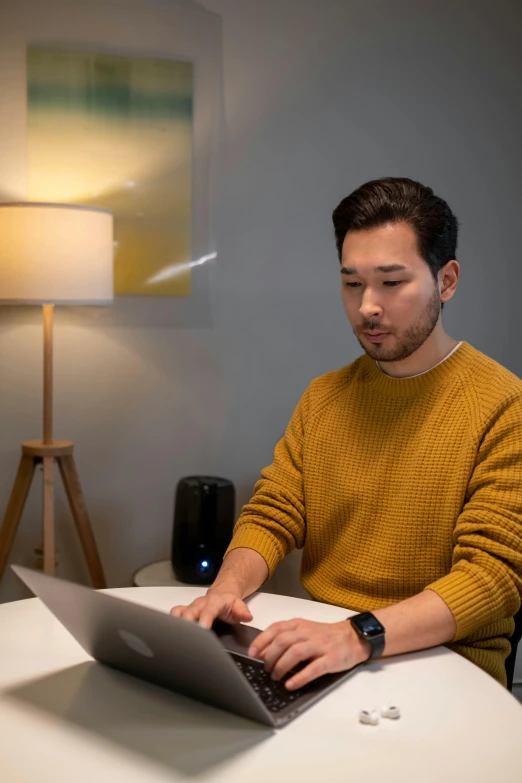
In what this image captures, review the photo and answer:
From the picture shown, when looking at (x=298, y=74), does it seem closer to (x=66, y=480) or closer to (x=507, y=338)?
(x=507, y=338)

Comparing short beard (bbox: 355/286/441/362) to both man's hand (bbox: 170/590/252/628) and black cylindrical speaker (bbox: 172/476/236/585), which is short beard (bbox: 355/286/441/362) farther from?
black cylindrical speaker (bbox: 172/476/236/585)

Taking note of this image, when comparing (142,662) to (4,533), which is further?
(4,533)

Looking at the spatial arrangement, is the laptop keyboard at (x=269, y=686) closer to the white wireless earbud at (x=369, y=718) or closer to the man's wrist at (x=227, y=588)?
the white wireless earbud at (x=369, y=718)

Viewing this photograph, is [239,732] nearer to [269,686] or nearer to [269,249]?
[269,686]

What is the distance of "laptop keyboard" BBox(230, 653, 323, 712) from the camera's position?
1.12 metres

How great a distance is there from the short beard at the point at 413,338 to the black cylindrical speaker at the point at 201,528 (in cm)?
105

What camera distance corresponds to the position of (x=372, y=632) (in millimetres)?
1281

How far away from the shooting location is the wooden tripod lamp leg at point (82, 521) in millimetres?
2637

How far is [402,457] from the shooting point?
1685mm

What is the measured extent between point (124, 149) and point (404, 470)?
1.67 meters

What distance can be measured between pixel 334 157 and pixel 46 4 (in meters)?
1.08

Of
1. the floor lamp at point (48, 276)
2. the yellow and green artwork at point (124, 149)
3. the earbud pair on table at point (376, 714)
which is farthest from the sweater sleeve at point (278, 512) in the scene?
the yellow and green artwork at point (124, 149)

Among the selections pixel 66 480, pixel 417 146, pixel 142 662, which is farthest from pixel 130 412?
pixel 142 662

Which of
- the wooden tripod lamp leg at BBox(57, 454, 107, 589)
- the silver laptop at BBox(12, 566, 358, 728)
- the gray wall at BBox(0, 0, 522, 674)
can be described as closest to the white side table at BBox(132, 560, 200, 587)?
the wooden tripod lamp leg at BBox(57, 454, 107, 589)
